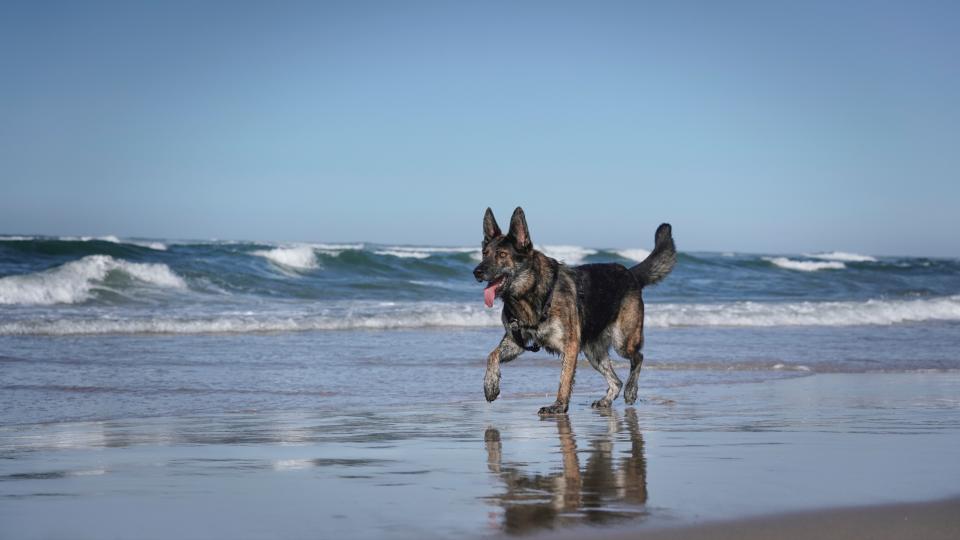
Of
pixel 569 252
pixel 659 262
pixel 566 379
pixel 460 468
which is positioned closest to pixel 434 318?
pixel 659 262

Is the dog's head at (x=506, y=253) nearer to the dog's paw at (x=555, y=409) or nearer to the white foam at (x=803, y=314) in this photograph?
the dog's paw at (x=555, y=409)

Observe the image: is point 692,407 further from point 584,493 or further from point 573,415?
point 584,493

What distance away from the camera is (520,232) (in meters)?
7.14

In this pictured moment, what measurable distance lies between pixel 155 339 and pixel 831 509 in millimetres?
11808

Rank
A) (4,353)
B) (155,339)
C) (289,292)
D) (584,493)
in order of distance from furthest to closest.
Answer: (289,292)
(155,339)
(4,353)
(584,493)

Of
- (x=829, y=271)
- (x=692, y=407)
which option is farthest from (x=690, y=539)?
(x=829, y=271)

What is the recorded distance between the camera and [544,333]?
7.32 meters

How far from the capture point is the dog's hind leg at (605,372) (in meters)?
7.77

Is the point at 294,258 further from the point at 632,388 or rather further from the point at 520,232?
the point at 520,232

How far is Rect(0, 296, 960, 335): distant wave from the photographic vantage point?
14.8 m

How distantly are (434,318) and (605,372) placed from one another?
8.94 meters

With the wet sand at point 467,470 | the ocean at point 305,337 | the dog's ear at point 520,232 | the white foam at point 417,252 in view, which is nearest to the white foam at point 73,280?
the ocean at point 305,337

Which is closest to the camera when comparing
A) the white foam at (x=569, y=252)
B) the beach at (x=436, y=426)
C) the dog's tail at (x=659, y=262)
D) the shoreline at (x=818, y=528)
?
the shoreline at (x=818, y=528)

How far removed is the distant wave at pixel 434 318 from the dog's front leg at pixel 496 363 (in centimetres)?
855
